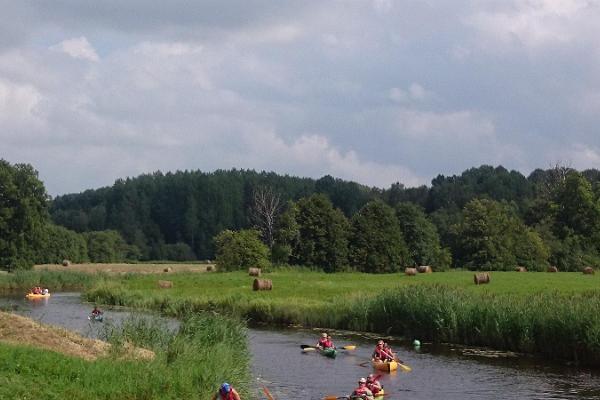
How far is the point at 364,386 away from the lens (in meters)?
25.5

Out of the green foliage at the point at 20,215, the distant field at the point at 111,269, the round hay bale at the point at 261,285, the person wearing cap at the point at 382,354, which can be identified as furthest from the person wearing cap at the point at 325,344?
the green foliage at the point at 20,215

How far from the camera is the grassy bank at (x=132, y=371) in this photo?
62.5 feet

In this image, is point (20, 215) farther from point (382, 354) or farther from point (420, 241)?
point (382, 354)

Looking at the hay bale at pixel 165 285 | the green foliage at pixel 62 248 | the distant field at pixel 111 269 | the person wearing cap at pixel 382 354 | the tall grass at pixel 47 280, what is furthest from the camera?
the green foliage at pixel 62 248

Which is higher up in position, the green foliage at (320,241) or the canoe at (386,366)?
the green foliage at (320,241)

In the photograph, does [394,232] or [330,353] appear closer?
[330,353]

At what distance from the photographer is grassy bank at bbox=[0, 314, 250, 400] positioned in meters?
19.1

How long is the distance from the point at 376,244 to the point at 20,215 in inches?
1695

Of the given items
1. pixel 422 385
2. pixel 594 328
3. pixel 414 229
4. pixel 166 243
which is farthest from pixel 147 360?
pixel 166 243

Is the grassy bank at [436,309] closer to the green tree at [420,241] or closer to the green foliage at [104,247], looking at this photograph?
the green tree at [420,241]

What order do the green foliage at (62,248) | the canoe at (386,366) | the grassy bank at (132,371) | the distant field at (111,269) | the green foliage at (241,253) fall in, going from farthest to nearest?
the green foliage at (62,248)
the distant field at (111,269)
the green foliage at (241,253)
the canoe at (386,366)
the grassy bank at (132,371)

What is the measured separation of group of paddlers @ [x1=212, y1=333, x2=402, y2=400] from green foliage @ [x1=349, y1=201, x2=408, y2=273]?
2298 inches

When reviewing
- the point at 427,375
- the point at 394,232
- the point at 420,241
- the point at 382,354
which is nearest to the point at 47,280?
the point at 394,232

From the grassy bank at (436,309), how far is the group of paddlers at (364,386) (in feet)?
18.0
